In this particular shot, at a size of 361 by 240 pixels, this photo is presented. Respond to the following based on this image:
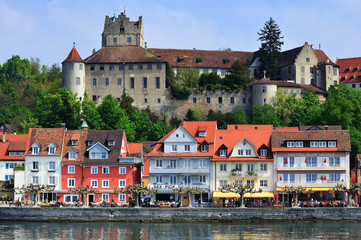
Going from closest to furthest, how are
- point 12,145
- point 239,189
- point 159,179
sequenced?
1. point 239,189
2. point 159,179
3. point 12,145

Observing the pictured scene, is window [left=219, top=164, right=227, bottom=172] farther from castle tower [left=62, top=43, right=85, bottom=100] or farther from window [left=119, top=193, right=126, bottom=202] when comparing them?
castle tower [left=62, top=43, right=85, bottom=100]

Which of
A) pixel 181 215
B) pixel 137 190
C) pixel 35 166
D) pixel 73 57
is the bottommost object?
pixel 181 215

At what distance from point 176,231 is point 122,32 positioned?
230ft

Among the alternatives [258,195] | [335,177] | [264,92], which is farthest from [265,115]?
[258,195]

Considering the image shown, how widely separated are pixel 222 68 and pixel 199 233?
69.3 m

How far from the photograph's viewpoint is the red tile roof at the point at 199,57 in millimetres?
139000

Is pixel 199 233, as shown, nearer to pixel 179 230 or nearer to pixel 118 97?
pixel 179 230

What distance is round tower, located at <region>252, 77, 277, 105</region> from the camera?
129000 mm

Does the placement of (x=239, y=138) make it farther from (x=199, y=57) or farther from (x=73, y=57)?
(x=199, y=57)

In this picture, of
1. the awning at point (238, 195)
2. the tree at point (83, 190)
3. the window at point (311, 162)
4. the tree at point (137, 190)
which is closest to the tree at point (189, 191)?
the awning at point (238, 195)

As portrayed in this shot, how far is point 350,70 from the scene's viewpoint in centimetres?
15025

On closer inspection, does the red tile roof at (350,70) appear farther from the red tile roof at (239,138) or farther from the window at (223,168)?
the window at (223,168)

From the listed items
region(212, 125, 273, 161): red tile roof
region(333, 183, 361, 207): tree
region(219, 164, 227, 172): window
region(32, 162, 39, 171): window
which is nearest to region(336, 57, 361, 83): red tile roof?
→ region(212, 125, 273, 161): red tile roof

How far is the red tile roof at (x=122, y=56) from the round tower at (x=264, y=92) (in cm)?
1661
